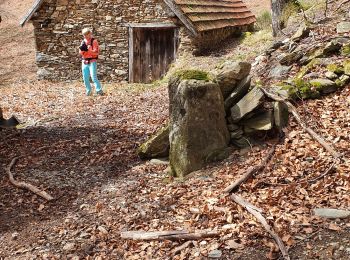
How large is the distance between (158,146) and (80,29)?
8.50 m

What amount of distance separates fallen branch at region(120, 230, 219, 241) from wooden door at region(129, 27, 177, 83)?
31.2ft

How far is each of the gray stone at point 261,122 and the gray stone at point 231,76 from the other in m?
0.55

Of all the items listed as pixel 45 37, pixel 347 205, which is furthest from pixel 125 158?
pixel 45 37

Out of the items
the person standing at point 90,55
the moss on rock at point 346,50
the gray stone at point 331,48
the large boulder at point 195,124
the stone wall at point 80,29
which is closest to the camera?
the large boulder at point 195,124

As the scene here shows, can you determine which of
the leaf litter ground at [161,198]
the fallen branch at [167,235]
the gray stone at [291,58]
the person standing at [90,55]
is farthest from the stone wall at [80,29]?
the fallen branch at [167,235]

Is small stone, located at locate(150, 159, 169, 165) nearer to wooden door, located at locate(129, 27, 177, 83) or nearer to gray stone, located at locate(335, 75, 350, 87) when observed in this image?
gray stone, located at locate(335, 75, 350, 87)

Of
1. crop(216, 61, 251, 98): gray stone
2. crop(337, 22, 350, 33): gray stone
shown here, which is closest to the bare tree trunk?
crop(337, 22, 350, 33): gray stone

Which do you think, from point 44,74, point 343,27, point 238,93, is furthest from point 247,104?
point 44,74

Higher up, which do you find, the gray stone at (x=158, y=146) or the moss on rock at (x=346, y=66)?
the moss on rock at (x=346, y=66)

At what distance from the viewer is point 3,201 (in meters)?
5.19

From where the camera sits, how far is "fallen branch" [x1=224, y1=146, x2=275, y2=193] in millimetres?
4580

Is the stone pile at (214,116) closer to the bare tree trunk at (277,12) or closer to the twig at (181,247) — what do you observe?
the twig at (181,247)

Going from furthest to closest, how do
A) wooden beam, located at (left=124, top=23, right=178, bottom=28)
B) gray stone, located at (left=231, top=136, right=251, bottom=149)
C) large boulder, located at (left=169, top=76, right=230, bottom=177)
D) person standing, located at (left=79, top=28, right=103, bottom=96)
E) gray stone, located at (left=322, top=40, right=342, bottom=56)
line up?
wooden beam, located at (left=124, top=23, right=178, bottom=28)
person standing, located at (left=79, top=28, right=103, bottom=96)
gray stone, located at (left=322, top=40, right=342, bottom=56)
gray stone, located at (left=231, top=136, right=251, bottom=149)
large boulder, located at (left=169, top=76, right=230, bottom=177)

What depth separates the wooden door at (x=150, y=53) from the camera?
42.2 feet
